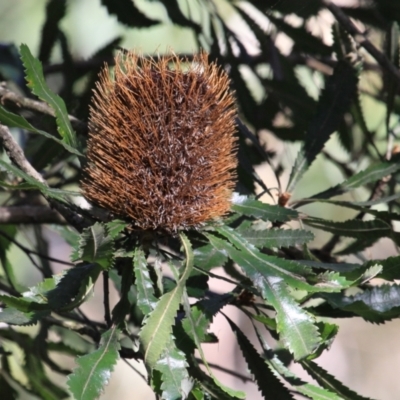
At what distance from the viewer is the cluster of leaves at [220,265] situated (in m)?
0.86

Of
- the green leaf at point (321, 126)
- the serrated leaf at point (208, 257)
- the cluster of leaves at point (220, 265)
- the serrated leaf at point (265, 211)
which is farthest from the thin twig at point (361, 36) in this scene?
the serrated leaf at point (208, 257)

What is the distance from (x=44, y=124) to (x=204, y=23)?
0.54 metres

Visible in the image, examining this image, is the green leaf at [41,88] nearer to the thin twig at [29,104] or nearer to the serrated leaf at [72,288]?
the serrated leaf at [72,288]

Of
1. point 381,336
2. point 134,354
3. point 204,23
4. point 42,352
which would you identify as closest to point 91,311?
point 381,336

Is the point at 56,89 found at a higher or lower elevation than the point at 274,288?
higher

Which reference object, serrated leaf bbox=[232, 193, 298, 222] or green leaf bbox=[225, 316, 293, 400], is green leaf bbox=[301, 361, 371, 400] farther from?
serrated leaf bbox=[232, 193, 298, 222]

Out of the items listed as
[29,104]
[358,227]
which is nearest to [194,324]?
[358,227]

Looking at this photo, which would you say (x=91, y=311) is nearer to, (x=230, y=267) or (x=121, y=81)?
(x=230, y=267)

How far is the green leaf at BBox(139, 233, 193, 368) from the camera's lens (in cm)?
81

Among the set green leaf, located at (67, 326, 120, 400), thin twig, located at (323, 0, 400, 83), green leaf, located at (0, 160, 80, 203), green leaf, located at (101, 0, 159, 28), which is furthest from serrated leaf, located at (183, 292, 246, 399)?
green leaf, located at (101, 0, 159, 28)

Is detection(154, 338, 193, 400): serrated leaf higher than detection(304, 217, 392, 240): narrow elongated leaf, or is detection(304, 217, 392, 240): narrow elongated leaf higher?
detection(304, 217, 392, 240): narrow elongated leaf

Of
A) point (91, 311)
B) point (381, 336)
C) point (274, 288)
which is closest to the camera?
point (274, 288)

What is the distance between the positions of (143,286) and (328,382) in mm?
323

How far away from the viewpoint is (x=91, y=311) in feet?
13.2
